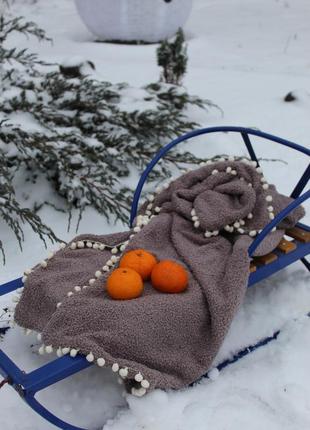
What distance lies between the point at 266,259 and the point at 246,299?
266 mm

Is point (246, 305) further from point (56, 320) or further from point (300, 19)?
point (300, 19)

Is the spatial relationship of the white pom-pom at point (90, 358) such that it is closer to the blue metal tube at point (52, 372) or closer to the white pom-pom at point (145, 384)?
the blue metal tube at point (52, 372)

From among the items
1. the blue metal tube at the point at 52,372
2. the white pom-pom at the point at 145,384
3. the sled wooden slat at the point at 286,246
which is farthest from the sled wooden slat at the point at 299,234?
the blue metal tube at the point at 52,372

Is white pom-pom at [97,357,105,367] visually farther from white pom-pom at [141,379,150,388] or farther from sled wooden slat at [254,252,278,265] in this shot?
sled wooden slat at [254,252,278,265]

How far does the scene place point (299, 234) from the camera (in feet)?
7.33

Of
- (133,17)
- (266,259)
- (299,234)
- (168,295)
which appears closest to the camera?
(168,295)

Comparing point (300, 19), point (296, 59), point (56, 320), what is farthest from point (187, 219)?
point (300, 19)

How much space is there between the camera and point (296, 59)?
5629 millimetres

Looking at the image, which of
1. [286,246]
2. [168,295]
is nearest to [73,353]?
[168,295]

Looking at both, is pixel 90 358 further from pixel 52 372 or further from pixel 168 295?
pixel 168 295

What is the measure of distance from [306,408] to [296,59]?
4614 millimetres

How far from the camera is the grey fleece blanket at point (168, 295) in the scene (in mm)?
1653

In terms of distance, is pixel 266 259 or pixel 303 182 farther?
pixel 303 182

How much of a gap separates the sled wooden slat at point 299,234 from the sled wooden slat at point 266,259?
0.19 m
